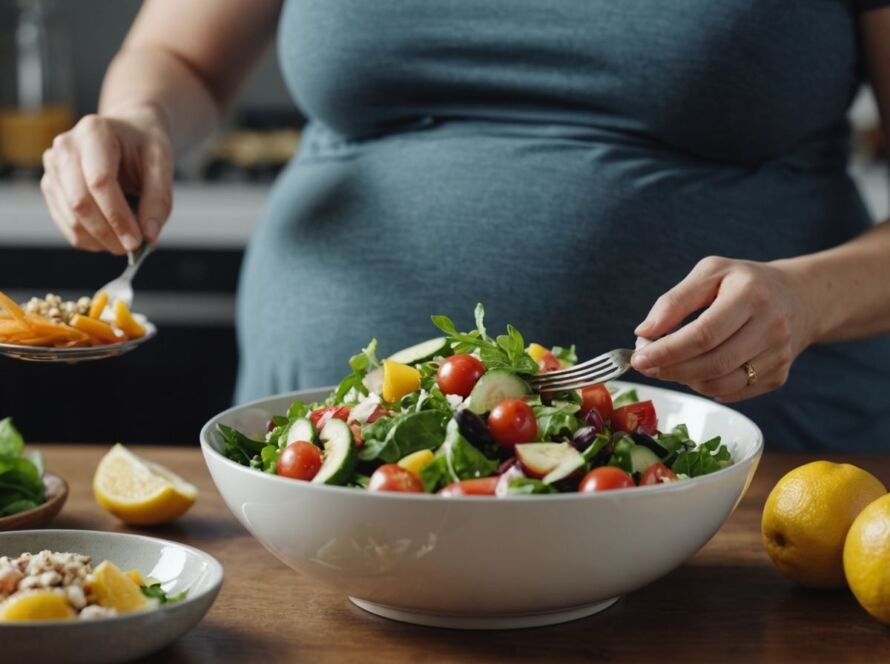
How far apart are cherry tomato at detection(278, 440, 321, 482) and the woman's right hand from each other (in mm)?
465

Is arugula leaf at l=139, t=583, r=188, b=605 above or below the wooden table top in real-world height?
above

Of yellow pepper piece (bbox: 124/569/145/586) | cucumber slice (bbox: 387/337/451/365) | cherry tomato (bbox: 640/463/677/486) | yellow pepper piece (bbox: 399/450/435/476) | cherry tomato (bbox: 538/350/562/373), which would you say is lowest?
yellow pepper piece (bbox: 124/569/145/586)

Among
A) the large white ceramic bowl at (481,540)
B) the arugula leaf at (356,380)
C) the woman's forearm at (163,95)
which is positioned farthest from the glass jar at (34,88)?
the large white ceramic bowl at (481,540)

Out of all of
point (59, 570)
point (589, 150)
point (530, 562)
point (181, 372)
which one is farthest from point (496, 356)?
point (181, 372)

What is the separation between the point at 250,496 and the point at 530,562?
7.7 inches

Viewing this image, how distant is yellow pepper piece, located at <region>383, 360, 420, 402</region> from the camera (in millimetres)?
946

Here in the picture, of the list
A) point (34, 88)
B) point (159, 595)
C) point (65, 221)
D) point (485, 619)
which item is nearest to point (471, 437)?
point (485, 619)

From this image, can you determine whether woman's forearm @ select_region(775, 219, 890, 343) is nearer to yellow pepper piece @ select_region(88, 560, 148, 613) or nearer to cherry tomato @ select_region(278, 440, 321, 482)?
cherry tomato @ select_region(278, 440, 321, 482)

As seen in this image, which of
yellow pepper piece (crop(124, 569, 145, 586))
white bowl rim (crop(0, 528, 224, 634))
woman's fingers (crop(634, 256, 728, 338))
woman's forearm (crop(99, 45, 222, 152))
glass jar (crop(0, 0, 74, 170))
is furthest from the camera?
glass jar (crop(0, 0, 74, 170))

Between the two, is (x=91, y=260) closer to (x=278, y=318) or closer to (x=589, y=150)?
(x=278, y=318)

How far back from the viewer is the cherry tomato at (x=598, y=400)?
0.95 m

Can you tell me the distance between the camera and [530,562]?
781 millimetres

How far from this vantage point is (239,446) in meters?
0.95

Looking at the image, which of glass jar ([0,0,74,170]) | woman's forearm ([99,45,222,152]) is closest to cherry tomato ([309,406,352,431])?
woman's forearm ([99,45,222,152])
